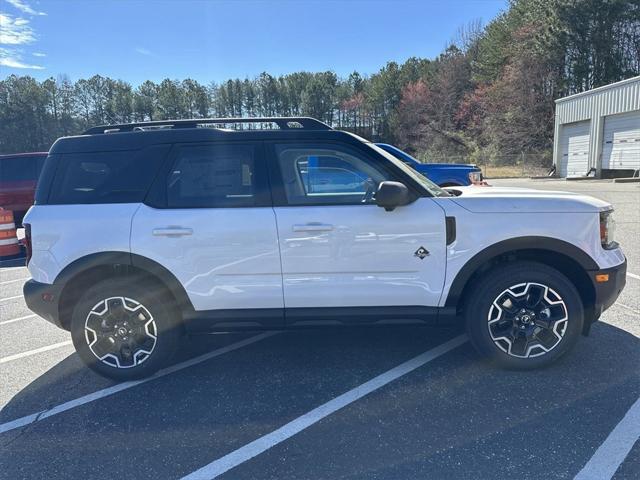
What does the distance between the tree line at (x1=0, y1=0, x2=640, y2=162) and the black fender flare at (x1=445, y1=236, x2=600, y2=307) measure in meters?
39.6

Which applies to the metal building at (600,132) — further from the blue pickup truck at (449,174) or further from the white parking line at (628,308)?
the white parking line at (628,308)

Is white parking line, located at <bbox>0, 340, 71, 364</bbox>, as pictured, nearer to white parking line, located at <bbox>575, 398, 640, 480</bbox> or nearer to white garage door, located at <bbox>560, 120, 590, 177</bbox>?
white parking line, located at <bbox>575, 398, 640, 480</bbox>

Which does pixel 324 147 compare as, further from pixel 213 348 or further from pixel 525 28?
pixel 525 28

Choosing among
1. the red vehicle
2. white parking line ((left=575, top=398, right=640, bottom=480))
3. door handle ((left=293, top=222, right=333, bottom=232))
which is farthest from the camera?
the red vehicle

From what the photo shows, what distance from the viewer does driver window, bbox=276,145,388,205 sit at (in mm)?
3451

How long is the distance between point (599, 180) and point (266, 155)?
25371 mm

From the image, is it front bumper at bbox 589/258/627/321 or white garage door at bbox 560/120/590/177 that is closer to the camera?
front bumper at bbox 589/258/627/321

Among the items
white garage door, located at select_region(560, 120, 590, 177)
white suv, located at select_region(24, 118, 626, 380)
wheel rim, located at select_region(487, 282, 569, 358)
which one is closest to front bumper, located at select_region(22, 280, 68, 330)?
white suv, located at select_region(24, 118, 626, 380)

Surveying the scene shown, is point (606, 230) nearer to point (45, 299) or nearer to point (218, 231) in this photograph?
point (218, 231)

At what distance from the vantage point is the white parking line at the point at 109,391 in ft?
10.1

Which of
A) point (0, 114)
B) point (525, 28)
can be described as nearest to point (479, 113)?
point (525, 28)

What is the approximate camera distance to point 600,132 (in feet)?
79.2

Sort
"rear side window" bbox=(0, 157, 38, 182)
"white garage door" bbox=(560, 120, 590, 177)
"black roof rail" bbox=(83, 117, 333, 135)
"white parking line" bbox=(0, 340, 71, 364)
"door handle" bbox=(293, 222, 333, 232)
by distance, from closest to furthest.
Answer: "door handle" bbox=(293, 222, 333, 232) < "black roof rail" bbox=(83, 117, 333, 135) < "white parking line" bbox=(0, 340, 71, 364) < "rear side window" bbox=(0, 157, 38, 182) < "white garage door" bbox=(560, 120, 590, 177)

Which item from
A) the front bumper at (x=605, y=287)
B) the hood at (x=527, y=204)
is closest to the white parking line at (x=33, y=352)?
the hood at (x=527, y=204)
